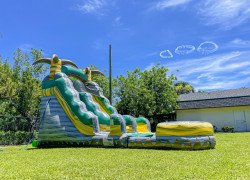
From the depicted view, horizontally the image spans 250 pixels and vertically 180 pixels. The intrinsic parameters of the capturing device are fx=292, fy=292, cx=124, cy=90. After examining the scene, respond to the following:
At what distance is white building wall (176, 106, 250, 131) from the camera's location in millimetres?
27641

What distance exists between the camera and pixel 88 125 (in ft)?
38.9

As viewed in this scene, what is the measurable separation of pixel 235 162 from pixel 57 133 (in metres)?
7.90

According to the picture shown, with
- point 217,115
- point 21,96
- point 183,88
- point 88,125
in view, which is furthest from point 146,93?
point 183,88

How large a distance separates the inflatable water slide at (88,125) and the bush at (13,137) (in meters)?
4.65

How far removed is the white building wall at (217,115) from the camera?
27.6 m

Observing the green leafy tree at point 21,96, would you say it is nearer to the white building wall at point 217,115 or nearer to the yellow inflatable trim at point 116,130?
the yellow inflatable trim at point 116,130

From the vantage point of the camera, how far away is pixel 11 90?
17047mm

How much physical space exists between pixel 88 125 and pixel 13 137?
7.21 meters

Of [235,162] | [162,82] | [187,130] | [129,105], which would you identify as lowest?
[235,162]

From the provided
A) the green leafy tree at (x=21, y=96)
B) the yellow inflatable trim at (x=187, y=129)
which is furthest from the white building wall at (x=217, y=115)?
the yellow inflatable trim at (x=187, y=129)

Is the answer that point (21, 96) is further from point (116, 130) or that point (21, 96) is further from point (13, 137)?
point (116, 130)

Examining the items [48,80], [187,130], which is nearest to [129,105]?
[48,80]

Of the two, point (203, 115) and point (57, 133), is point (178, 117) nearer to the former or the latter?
point (203, 115)

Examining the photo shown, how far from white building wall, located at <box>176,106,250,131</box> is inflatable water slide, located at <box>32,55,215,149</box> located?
15.9 metres
